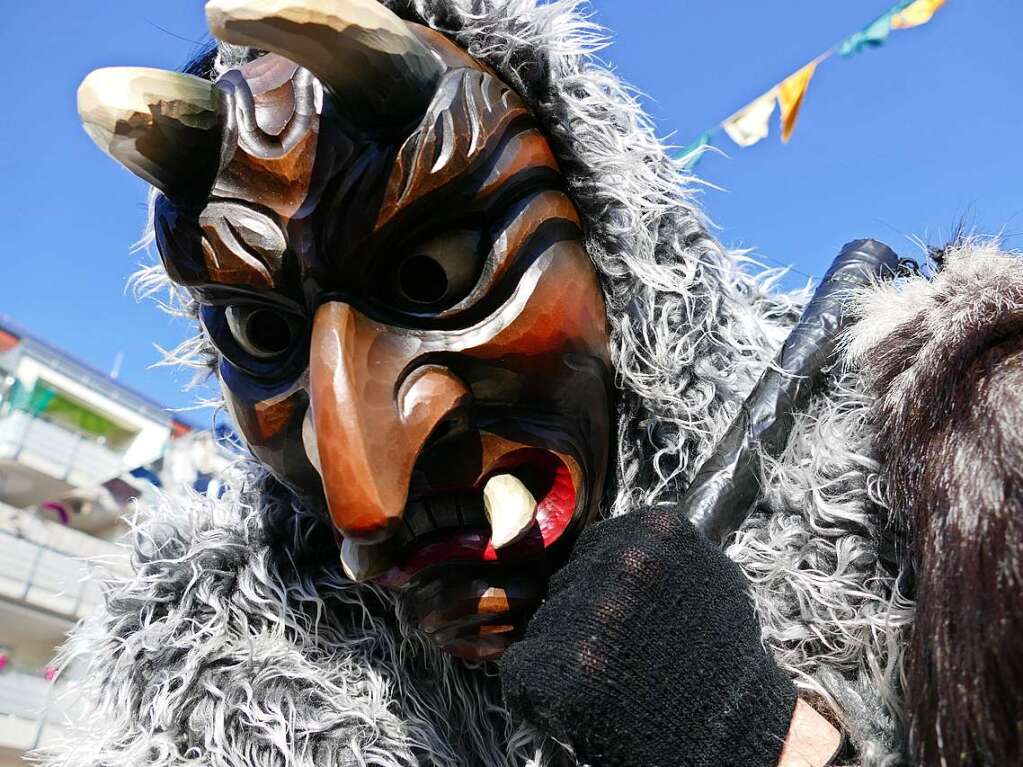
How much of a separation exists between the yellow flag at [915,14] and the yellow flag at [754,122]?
0.34 metres

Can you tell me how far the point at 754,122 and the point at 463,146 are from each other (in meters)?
1.91

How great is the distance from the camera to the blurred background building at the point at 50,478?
22.9 feet

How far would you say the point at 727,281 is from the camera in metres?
0.93

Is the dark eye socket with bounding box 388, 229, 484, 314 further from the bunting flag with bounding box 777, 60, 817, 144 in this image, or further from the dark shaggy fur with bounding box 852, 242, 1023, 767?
the bunting flag with bounding box 777, 60, 817, 144

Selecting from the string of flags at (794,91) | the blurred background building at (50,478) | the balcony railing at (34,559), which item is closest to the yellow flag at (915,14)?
the string of flags at (794,91)

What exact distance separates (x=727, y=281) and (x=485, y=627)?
0.45m

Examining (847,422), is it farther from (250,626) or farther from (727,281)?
(250,626)

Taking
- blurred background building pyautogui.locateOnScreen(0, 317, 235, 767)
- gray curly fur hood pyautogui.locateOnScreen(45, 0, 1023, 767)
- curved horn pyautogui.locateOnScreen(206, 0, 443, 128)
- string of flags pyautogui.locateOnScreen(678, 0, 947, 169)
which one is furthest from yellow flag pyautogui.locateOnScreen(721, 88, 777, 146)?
blurred background building pyautogui.locateOnScreen(0, 317, 235, 767)

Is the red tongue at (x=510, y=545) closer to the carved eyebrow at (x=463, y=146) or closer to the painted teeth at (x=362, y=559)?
the painted teeth at (x=362, y=559)

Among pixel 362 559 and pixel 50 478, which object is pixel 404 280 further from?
pixel 50 478

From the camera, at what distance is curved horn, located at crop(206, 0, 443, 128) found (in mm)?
677

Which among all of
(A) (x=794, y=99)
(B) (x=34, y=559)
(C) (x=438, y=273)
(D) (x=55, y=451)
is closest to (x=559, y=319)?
(C) (x=438, y=273)

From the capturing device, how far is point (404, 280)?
2.53 feet

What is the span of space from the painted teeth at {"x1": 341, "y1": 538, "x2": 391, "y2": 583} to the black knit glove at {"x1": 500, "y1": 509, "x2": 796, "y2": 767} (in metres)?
0.18
